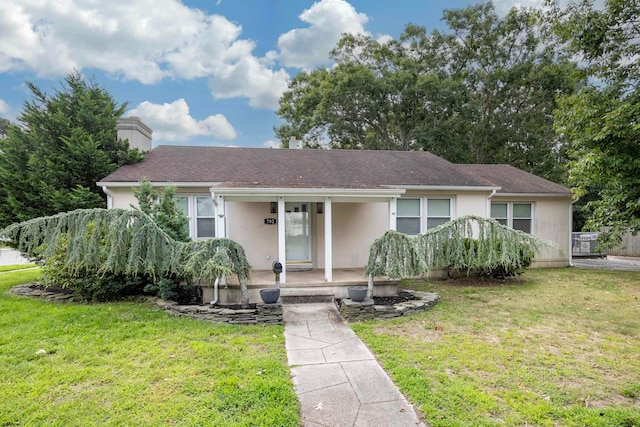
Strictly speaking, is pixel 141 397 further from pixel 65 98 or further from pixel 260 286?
pixel 65 98

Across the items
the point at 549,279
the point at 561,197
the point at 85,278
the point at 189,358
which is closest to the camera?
the point at 189,358

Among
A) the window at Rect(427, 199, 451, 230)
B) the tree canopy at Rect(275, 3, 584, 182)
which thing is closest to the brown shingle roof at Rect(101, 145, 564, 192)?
the window at Rect(427, 199, 451, 230)

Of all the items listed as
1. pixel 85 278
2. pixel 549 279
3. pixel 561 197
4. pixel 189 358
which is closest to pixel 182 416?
pixel 189 358

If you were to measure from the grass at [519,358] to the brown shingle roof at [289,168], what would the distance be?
469 centimetres

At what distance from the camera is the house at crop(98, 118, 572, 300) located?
9.02 m

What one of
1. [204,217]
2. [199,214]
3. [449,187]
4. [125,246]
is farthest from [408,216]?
[125,246]

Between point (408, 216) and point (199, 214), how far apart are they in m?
7.13

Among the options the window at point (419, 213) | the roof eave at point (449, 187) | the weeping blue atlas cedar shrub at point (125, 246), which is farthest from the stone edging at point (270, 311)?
the roof eave at point (449, 187)

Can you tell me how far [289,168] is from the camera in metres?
11.2

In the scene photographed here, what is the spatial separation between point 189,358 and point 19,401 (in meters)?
1.77

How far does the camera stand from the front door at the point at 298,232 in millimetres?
9781

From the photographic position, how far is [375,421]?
3059mm

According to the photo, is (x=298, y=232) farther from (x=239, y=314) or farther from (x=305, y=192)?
(x=239, y=314)

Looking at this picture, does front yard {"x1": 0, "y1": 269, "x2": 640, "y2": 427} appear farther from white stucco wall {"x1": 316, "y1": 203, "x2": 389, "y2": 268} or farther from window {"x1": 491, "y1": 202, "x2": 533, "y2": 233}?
window {"x1": 491, "y1": 202, "x2": 533, "y2": 233}
